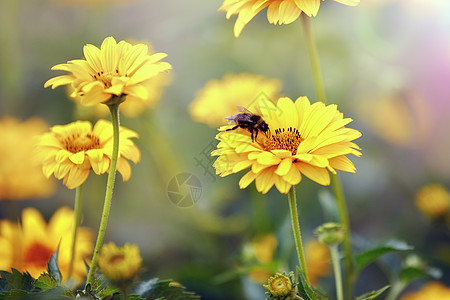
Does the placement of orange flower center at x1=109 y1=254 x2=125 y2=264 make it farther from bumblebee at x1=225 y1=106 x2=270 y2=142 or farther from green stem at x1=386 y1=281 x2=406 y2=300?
green stem at x1=386 y1=281 x2=406 y2=300

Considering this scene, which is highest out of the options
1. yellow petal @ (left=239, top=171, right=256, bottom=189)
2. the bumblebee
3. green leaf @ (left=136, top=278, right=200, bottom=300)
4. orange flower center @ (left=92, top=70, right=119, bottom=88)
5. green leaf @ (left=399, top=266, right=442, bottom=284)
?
orange flower center @ (left=92, top=70, right=119, bottom=88)

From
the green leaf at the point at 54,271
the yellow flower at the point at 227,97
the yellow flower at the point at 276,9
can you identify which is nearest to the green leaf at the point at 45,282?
the green leaf at the point at 54,271

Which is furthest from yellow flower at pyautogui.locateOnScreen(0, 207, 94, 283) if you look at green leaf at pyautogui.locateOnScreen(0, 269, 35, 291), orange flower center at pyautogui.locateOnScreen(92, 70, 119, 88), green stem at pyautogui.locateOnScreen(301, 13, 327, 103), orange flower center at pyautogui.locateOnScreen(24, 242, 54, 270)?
green stem at pyautogui.locateOnScreen(301, 13, 327, 103)

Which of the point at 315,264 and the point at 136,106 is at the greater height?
the point at 136,106

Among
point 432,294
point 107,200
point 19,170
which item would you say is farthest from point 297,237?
point 19,170

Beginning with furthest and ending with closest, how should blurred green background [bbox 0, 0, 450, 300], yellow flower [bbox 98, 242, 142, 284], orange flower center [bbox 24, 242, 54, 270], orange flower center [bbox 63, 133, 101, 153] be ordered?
blurred green background [bbox 0, 0, 450, 300]
orange flower center [bbox 24, 242, 54, 270]
orange flower center [bbox 63, 133, 101, 153]
yellow flower [bbox 98, 242, 142, 284]

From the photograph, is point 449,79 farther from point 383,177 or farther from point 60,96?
point 60,96

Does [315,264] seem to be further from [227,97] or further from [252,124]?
[252,124]
